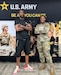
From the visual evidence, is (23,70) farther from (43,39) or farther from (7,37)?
(7,37)

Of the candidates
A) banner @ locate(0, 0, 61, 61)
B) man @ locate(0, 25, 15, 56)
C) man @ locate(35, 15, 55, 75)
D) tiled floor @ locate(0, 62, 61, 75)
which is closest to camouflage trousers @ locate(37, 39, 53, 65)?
man @ locate(35, 15, 55, 75)

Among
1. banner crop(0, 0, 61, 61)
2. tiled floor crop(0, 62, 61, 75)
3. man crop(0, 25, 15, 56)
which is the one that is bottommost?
tiled floor crop(0, 62, 61, 75)

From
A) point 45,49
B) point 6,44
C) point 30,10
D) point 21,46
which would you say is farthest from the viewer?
point 6,44

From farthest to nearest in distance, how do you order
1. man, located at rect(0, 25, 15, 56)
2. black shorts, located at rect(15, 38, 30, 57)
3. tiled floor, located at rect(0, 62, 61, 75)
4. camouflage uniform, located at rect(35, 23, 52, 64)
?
man, located at rect(0, 25, 15, 56)
black shorts, located at rect(15, 38, 30, 57)
camouflage uniform, located at rect(35, 23, 52, 64)
tiled floor, located at rect(0, 62, 61, 75)

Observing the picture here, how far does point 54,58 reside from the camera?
8742 mm

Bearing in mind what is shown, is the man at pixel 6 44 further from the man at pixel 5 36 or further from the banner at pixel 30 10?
the banner at pixel 30 10

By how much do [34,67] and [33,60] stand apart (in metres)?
0.93

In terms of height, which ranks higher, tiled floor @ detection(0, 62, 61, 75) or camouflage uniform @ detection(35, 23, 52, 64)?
camouflage uniform @ detection(35, 23, 52, 64)

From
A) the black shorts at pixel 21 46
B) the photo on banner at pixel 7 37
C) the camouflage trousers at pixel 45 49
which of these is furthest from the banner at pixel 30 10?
the camouflage trousers at pixel 45 49

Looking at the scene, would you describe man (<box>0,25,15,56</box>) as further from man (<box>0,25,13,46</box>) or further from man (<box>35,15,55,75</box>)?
man (<box>35,15,55,75</box>)

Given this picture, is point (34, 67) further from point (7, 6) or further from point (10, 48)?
point (7, 6)

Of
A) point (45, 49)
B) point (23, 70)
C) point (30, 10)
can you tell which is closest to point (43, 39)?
point (45, 49)

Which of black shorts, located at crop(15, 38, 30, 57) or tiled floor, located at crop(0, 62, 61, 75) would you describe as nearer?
tiled floor, located at crop(0, 62, 61, 75)

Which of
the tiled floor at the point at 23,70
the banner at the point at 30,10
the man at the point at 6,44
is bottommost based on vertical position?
the tiled floor at the point at 23,70
